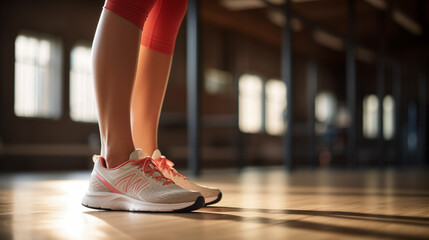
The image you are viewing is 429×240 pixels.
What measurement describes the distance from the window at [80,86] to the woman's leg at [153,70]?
6650 mm

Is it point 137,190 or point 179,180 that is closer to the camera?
point 137,190

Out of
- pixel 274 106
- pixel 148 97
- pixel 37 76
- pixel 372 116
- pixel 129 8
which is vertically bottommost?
pixel 148 97

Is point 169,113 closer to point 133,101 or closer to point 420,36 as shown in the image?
point 420,36

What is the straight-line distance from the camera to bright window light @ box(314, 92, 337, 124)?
13781 millimetres

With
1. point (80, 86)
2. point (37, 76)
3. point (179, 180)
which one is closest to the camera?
point (179, 180)

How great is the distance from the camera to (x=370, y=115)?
1471 centimetres

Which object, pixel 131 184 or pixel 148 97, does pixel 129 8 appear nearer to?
pixel 148 97

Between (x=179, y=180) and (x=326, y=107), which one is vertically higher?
(x=326, y=107)

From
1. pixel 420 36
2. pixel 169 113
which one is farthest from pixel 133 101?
pixel 169 113

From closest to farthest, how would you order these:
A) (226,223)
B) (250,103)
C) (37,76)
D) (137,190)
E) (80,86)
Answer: (226,223)
(137,190)
(37,76)
(80,86)
(250,103)

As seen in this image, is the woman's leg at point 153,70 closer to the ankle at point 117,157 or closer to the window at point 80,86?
the ankle at point 117,157

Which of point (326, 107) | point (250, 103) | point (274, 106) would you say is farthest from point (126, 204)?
point (326, 107)

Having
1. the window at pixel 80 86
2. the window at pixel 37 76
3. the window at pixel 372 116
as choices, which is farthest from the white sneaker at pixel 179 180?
the window at pixel 372 116

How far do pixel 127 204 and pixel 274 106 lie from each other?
11.1 meters
